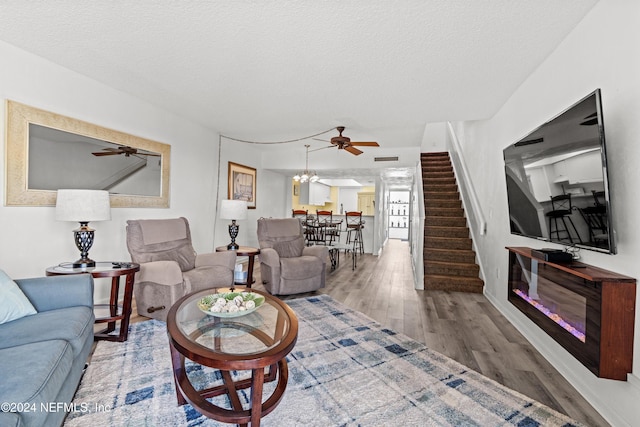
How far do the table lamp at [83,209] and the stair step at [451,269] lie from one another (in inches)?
160

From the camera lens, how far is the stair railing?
14.0 feet

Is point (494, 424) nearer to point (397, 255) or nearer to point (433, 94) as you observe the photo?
point (433, 94)

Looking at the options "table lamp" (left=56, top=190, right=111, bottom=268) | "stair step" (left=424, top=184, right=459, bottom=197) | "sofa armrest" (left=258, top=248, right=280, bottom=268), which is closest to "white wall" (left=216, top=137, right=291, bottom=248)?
"sofa armrest" (left=258, top=248, right=280, bottom=268)

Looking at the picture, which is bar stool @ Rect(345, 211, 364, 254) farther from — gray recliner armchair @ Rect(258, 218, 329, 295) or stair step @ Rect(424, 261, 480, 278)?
gray recliner armchair @ Rect(258, 218, 329, 295)

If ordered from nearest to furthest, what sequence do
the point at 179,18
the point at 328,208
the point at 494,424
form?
the point at 494,424
the point at 179,18
the point at 328,208

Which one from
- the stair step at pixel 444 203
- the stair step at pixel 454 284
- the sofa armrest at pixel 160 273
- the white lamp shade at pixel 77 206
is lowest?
the stair step at pixel 454 284

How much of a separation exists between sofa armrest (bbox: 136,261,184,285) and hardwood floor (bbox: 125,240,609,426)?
1.52ft

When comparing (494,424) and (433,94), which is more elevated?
(433,94)

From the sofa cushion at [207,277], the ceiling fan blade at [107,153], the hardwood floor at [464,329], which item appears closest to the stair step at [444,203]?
the hardwood floor at [464,329]

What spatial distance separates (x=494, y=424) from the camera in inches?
60.1

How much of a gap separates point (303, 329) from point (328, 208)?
31.9ft

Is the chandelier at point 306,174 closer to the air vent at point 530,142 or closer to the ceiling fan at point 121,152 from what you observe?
the ceiling fan at point 121,152

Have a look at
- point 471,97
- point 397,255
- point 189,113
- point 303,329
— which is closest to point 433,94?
point 471,97

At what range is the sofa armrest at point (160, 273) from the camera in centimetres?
271
